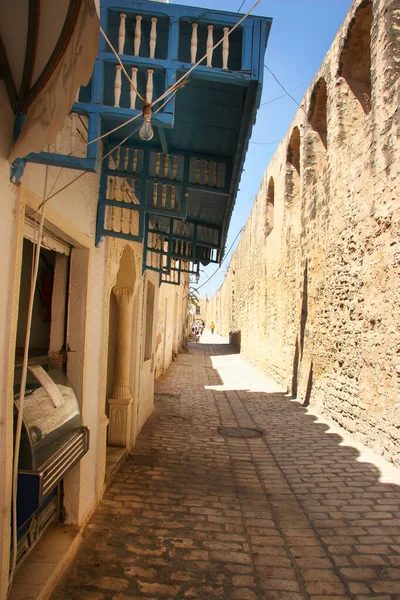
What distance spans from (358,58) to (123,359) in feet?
21.3

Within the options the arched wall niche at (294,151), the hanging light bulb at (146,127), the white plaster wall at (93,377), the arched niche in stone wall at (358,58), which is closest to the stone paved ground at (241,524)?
the white plaster wall at (93,377)

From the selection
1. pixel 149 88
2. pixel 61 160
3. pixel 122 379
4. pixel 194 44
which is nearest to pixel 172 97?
pixel 149 88

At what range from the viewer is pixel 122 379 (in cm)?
586

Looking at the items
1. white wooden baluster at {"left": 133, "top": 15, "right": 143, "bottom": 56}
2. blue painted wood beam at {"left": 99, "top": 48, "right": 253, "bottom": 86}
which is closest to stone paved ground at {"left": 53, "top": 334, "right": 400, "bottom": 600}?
blue painted wood beam at {"left": 99, "top": 48, "right": 253, "bottom": 86}

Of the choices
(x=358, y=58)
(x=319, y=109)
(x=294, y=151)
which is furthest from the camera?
(x=294, y=151)

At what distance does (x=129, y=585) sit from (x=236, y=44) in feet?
11.9

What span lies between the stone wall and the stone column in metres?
3.27

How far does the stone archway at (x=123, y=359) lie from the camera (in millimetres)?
5656

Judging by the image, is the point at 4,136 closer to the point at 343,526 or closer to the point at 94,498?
the point at 94,498

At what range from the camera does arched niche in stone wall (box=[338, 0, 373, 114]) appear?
7395mm

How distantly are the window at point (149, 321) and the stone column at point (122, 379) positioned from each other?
1.81 m

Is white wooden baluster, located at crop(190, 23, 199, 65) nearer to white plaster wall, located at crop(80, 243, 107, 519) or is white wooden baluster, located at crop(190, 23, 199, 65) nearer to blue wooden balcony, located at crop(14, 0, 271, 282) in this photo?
blue wooden balcony, located at crop(14, 0, 271, 282)

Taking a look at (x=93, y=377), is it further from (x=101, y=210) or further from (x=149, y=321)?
(x=149, y=321)

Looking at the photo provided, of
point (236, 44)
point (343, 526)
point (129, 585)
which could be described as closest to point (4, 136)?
Answer: point (236, 44)
